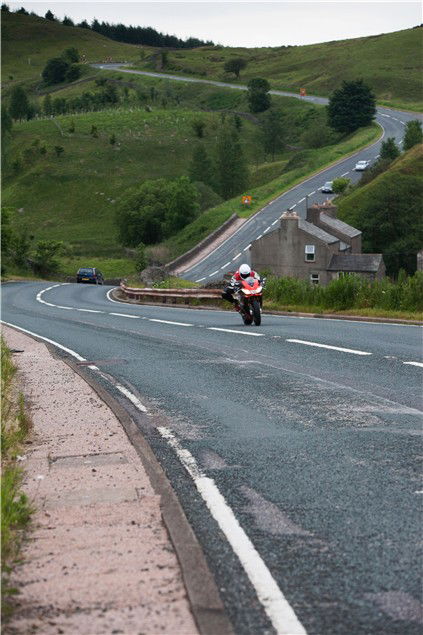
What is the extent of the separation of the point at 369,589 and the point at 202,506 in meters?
2.09

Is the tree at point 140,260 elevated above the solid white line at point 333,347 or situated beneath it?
elevated above

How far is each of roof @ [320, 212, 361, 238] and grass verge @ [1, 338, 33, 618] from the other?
78667 mm

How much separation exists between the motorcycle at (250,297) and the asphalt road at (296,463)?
154 inches

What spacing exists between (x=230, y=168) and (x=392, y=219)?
141 feet

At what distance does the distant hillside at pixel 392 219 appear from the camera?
311 feet

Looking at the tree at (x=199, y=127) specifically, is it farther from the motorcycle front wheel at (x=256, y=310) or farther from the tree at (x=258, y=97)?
the motorcycle front wheel at (x=256, y=310)

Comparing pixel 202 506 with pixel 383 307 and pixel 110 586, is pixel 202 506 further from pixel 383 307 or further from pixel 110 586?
pixel 383 307

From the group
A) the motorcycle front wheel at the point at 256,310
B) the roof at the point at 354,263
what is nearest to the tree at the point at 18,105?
the roof at the point at 354,263

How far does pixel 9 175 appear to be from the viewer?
156 m

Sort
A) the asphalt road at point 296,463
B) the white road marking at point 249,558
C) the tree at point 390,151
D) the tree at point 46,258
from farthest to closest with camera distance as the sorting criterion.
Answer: the tree at point 390,151 < the tree at point 46,258 < the asphalt road at point 296,463 < the white road marking at point 249,558

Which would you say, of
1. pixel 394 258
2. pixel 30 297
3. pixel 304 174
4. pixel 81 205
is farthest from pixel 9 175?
pixel 30 297

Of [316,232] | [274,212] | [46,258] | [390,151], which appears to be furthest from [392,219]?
[46,258]

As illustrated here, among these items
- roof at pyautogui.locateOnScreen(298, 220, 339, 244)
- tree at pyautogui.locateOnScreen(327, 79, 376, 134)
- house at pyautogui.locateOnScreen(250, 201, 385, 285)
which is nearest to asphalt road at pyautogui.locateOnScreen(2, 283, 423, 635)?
house at pyautogui.locateOnScreen(250, 201, 385, 285)

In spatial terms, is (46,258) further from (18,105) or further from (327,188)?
(18,105)
